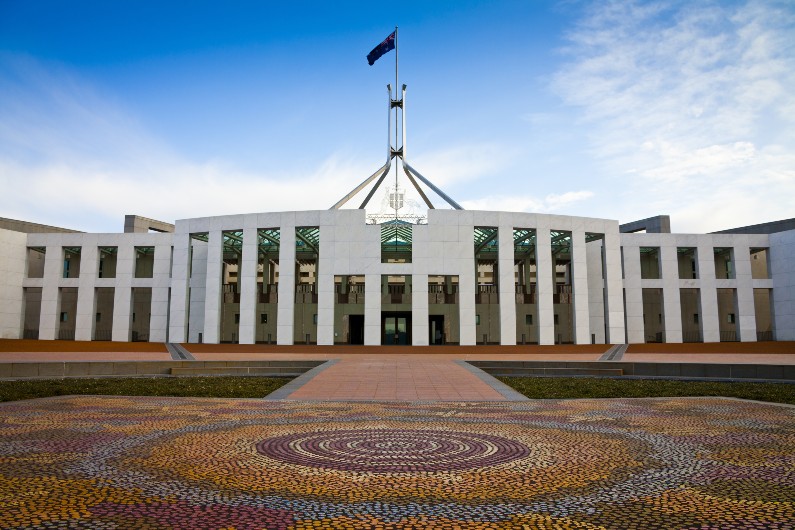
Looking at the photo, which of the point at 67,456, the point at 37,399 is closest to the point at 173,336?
the point at 37,399

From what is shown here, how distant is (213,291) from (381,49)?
1081 inches

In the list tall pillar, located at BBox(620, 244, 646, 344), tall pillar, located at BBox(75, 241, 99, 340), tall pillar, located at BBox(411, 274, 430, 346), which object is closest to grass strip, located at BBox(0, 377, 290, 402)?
tall pillar, located at BBox(411, 274, 430, 346)

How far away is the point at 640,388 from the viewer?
55.3 ft

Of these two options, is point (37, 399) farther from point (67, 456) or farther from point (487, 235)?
point (487, 235)

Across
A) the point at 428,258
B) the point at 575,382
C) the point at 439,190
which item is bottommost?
the point at 575,382

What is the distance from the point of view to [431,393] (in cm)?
1443

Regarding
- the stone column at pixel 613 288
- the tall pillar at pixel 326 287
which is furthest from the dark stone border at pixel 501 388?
the stone column at pixel 613 288

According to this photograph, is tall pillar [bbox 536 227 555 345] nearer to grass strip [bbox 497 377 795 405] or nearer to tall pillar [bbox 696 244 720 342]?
tall pillar [bbox 696 244 720 342]

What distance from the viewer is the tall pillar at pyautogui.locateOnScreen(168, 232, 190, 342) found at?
43375 mm

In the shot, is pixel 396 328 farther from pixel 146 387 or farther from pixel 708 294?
pixel 146 387

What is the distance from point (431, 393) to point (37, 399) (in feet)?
30.9

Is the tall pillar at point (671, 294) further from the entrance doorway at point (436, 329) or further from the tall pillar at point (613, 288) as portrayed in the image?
the entrance doorway at point (436, 329)

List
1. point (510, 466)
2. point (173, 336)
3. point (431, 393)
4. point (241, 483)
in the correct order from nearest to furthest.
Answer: point (241, 483) → point (510, 466) → point (431, 393) → point (173, 336)

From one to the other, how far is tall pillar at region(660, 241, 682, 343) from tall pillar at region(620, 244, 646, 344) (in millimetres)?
2066
